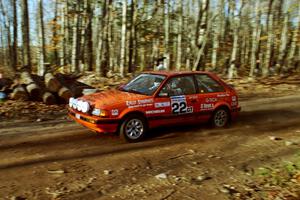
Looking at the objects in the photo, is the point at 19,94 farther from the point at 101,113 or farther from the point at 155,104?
the point at 155,104

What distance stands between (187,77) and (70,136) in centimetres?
307

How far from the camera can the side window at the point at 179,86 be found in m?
8.21

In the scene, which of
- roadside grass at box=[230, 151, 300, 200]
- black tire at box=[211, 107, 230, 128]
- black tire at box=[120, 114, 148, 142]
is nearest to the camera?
roadside grass at box=[230, 151, 300, 200]

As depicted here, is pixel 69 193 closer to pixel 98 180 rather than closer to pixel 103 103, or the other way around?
pixel 98 180

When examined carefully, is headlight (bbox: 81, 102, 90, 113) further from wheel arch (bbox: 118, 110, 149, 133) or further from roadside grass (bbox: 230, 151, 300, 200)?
roadside grass (bbox: 230, 151, 300, 200)

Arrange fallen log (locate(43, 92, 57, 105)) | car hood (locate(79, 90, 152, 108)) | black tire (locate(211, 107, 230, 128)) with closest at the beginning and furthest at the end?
car hood (locate(79, 90, 152, 108))
black tire (locate(211, 107, 230, 128))
fallen log (locate(43, 92, 57, 105))

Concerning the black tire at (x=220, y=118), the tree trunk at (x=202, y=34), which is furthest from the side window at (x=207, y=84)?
the tree trunk at (x=202, y=34)

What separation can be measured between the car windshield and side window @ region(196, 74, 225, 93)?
104 centimetres

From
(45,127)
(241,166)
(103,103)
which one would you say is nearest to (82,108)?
(103,103)

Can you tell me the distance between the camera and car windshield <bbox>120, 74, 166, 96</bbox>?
8156 mm

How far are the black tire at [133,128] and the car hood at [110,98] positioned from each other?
392 millimetres

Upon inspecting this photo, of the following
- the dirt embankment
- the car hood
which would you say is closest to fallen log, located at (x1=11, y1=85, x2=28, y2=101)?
the dirt embankment

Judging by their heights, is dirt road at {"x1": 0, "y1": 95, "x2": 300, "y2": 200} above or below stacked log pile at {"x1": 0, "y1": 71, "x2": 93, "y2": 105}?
below

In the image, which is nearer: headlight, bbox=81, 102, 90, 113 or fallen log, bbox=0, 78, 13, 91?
headlight, bbox=81, 102, 90, 113
